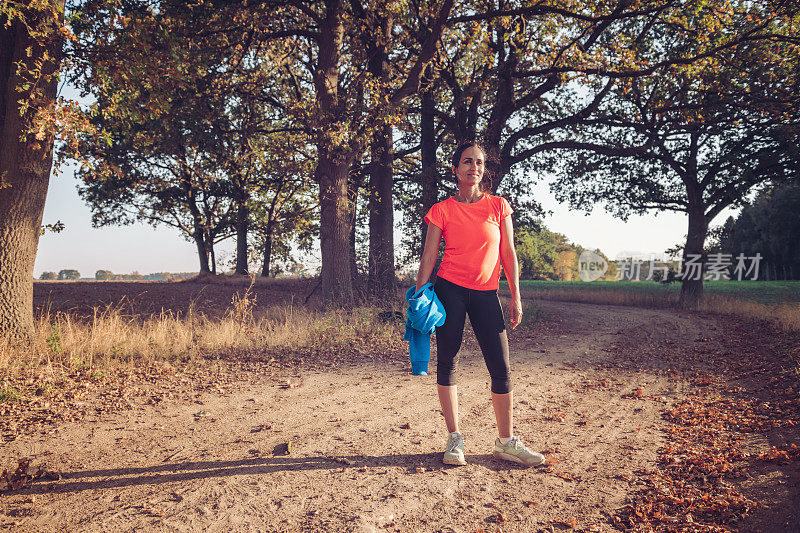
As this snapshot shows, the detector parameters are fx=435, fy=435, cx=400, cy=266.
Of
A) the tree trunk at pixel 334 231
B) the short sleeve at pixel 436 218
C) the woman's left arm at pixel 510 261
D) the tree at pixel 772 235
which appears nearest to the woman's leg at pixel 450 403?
the woman's left arm at pixel 510 261

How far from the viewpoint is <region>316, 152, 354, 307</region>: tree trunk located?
11.3 meters

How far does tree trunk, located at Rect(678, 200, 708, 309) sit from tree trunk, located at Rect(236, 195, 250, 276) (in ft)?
72.5

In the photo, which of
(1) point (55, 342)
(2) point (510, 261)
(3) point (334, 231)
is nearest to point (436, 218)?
(2) point (510, 261)

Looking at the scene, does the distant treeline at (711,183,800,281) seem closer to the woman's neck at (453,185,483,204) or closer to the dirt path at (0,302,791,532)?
the dirt path at (0,302,791,532)

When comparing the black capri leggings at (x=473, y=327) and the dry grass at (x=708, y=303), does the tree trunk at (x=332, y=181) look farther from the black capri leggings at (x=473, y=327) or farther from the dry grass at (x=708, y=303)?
the dry grass at (x=708, y=303)

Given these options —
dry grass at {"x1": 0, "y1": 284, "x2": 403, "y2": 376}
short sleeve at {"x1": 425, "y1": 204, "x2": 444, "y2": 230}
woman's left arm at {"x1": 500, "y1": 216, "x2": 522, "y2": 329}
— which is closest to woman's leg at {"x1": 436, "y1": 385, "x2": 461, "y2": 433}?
woman's left arm at {"x1": 500, "y1": 216, "x2": 522, "y2": 329}

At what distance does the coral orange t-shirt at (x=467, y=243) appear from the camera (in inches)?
139

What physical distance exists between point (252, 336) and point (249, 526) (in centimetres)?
547

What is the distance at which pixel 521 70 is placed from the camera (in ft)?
42.3

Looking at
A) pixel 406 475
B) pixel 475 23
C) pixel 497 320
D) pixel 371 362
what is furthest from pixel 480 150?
pixel 475 23

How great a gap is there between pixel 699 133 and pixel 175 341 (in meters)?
19.7

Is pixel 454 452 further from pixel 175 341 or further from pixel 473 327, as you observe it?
pixel 175 341

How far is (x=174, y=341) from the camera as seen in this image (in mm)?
6977

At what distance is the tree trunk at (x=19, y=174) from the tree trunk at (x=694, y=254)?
21555 millimetres
